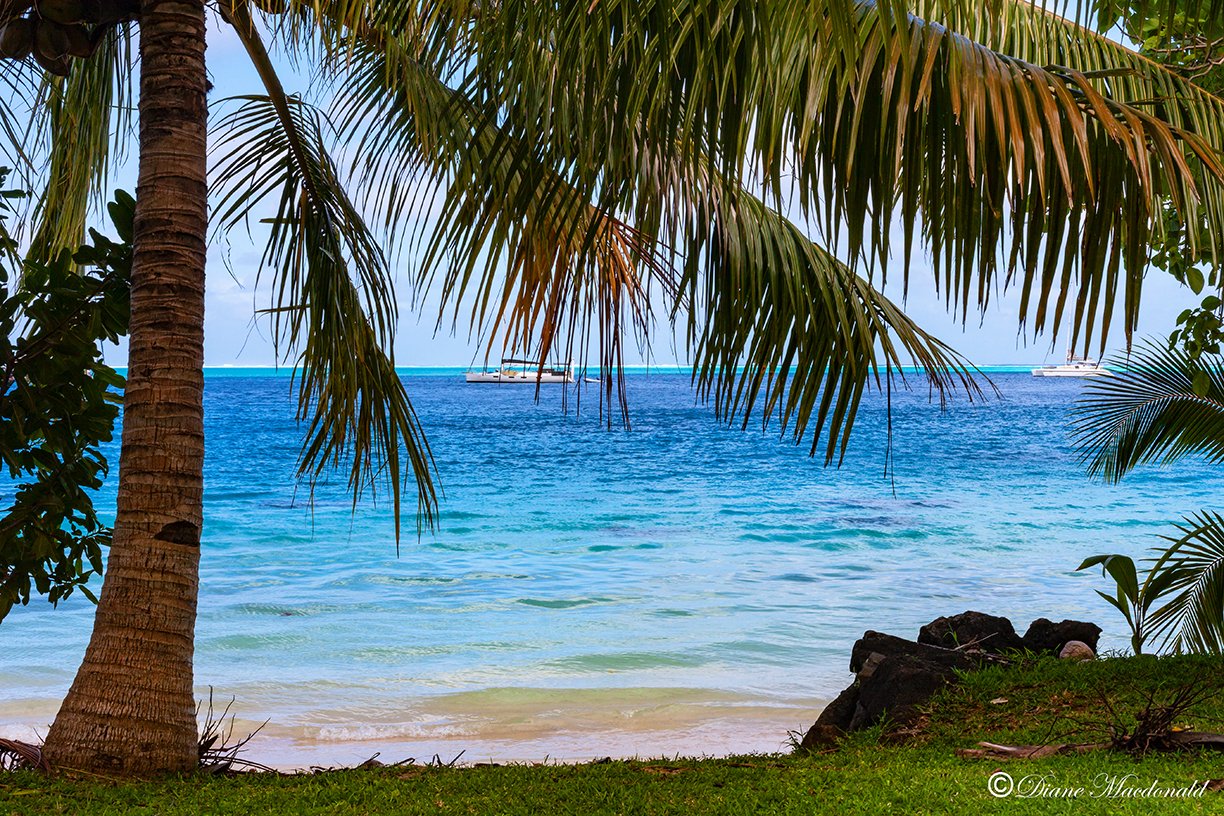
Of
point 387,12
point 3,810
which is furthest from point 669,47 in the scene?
point 3,810

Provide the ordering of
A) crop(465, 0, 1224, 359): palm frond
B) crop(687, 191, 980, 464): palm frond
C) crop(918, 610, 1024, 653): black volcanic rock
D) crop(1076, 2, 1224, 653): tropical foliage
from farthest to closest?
crop(918, 610, 1024, 653): black volcanic rock → crop(1076, 2, 1224, 653): tropical foliage → crop(687, 191, 980, 464): palm frond → crop(465, 0, 1224, 359): palm frond

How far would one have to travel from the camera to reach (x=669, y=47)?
210 centimetres

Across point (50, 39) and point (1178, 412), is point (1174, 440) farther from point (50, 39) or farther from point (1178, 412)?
point (50, 39)

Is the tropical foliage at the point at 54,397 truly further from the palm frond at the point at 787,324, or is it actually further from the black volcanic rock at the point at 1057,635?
the black volcanic rock at the point at 1057,635

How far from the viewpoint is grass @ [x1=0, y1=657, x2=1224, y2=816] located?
306 centimetres

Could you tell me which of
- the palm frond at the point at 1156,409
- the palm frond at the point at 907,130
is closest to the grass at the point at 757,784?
the palm frond at the point at 1156,409

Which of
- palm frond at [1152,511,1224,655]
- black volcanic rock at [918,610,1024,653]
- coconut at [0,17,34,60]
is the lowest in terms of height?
black volcanic rock at [918,610,1024,653]

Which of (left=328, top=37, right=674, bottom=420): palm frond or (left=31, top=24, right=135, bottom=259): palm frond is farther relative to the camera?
(left=31, top=24, right=135, bottom=259): palm frond

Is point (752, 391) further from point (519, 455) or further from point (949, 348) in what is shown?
point (519, 455)

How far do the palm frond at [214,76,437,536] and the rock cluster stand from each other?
90.5 inches

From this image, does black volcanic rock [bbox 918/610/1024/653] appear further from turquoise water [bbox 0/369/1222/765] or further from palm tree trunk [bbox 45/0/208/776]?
palm tree trunk [bbox 45/0/208/776]

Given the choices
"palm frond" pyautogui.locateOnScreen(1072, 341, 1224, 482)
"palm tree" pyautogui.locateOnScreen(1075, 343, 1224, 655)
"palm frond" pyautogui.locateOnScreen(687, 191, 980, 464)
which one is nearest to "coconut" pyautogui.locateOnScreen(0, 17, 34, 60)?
"palm frond" pyautogui.locateOnScreen(687, 191, 980, 464)

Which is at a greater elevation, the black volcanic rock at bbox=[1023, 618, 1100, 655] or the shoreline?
the black volcanic rock at bbox=[1023, 618, 1100, 655]

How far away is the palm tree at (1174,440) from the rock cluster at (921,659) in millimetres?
861
